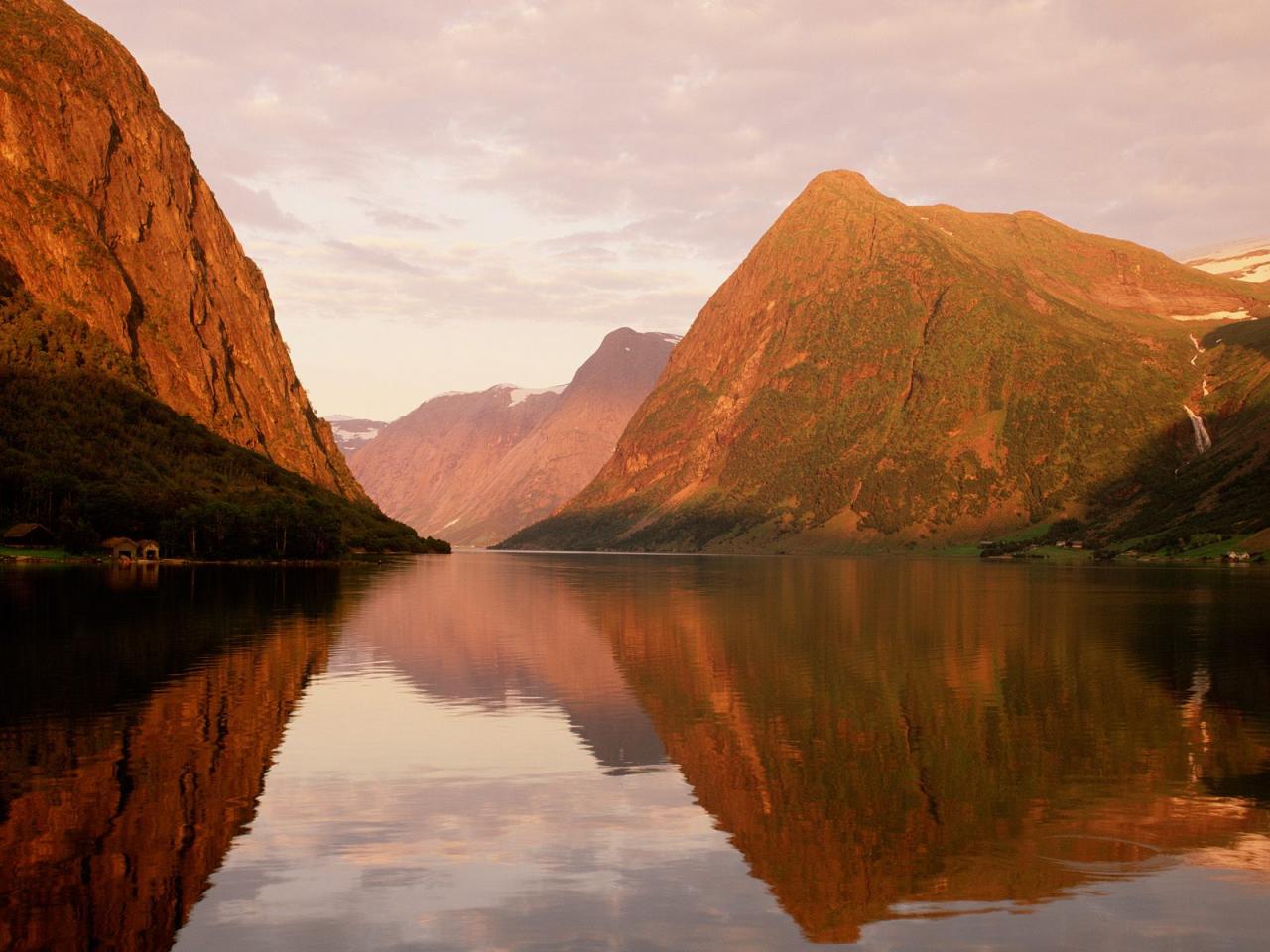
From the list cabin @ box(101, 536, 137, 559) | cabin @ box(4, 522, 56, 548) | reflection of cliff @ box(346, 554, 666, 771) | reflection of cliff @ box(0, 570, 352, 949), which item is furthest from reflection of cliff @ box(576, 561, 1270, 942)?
cabin @ box(4, 522, 56, 548)

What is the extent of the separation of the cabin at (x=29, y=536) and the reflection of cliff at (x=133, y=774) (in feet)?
400

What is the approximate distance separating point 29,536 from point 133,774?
166 metres

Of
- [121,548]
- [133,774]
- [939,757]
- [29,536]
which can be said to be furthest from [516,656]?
[29,536]

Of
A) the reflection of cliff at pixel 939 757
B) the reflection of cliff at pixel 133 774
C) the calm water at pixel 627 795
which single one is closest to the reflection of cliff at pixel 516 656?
the calm water at pixel 627 795

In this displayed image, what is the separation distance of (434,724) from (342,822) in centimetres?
1349

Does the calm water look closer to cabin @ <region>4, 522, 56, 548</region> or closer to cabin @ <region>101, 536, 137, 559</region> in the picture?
cabin @ <region>101, 536, 137, 559</region>

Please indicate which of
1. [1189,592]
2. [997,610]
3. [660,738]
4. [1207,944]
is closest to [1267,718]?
[660,738]

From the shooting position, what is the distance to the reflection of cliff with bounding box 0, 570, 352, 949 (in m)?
19.8

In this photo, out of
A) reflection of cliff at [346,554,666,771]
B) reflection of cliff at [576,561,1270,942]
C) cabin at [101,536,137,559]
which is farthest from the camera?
cabin at [101,536,137,559]

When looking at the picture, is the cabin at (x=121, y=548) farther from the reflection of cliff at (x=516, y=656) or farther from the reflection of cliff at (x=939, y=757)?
the reflection of cliff at (x=939, y=757)

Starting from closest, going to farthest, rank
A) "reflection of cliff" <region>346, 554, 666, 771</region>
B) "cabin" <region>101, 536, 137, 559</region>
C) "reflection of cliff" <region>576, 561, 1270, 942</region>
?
"reflection of cliff" <region>576, 561, 1270, 942</region> < "reflection of cliff" <region>346, 554, 666, 771</region> < "cabin" <region>101, 536, 137, 559</region>

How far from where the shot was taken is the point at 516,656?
6125 cm

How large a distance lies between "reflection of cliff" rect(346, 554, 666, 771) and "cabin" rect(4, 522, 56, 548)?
86.8 metres

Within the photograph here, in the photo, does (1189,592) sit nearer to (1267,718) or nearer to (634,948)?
(1267,718)
